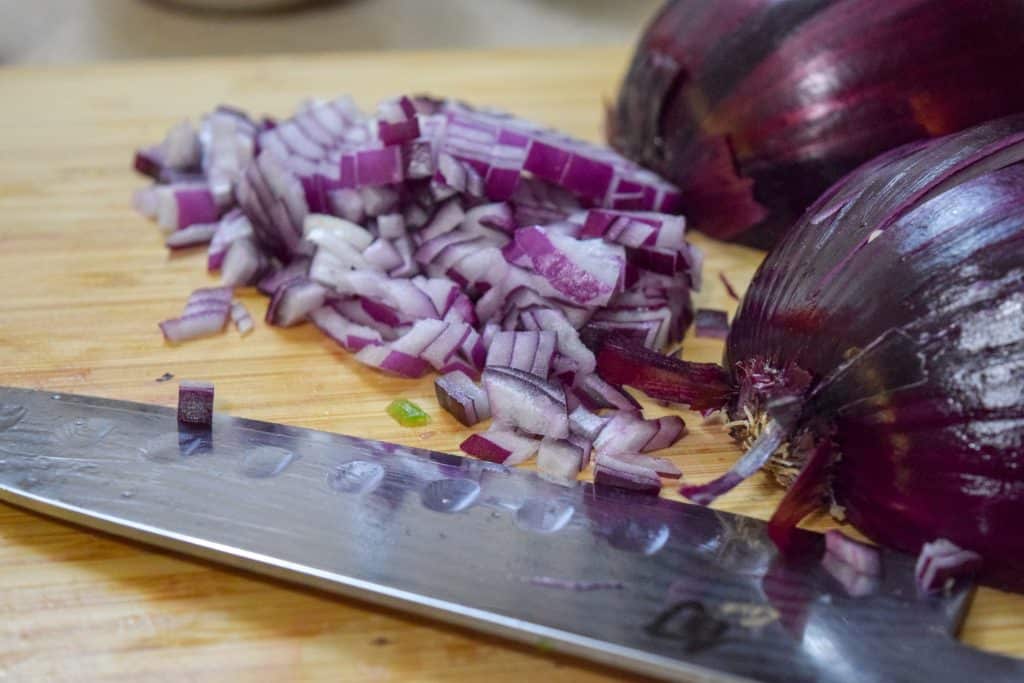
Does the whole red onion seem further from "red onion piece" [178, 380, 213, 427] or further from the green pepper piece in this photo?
"red onion piece" [178, 380, 213, 427]

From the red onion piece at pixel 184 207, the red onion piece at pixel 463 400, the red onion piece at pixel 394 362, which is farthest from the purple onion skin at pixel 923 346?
the red onion piece at pixel 184 207

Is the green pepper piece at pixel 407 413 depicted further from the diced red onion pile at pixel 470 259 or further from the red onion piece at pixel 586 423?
the red onion piece at pixel 586 423

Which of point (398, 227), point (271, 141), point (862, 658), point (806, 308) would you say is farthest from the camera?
point (271, 141)

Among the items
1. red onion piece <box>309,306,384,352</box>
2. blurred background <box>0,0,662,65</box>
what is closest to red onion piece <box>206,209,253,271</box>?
red onion piece <box>309,306,384,352</box>

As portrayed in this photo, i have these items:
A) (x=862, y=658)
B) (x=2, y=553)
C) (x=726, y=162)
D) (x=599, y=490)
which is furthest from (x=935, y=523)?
(x=2, y=553)

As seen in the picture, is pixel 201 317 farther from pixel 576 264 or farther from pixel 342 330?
pixel 576 264

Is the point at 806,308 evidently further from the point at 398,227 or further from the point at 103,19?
the point at 103,19

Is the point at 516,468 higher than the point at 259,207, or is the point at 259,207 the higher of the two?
the point at 259,207

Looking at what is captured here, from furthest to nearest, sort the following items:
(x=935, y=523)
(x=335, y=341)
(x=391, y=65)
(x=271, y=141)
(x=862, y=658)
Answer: (x=391, y=65), (x=271, y=141), (x=335, y=341), (x=935, y=523), (x=862, y=658)
